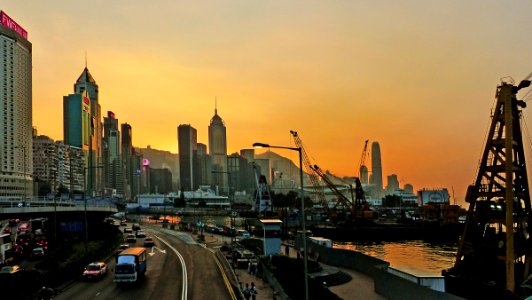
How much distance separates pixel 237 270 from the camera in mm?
59250

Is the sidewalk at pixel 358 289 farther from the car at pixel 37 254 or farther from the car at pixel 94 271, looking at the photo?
the car at pixel 37 254

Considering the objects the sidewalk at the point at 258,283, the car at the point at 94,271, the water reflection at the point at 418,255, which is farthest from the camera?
the water reflection at the point at 418,255

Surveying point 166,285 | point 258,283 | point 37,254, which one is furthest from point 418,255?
point 37,254

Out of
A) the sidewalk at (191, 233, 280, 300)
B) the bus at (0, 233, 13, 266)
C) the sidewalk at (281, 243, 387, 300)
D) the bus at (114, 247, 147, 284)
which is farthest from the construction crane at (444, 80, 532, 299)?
the bus at (0, 233, 13, 266)

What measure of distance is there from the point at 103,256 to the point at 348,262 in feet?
119

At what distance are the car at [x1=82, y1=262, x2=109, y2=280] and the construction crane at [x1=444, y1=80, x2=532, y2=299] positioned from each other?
4111 centimetres

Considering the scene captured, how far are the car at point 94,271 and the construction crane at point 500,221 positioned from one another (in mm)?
41106

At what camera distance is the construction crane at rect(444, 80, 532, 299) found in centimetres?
5028

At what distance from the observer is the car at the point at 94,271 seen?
51125mm

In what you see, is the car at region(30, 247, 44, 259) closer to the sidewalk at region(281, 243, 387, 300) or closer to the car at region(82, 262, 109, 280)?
the car at region(82, 262, 109, 280)

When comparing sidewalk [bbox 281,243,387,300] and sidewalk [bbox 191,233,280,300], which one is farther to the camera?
sidewalk [bbox 281,243,387,300]

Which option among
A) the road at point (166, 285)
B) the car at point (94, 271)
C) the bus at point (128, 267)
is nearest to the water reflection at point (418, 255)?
the road at point (166, 285)

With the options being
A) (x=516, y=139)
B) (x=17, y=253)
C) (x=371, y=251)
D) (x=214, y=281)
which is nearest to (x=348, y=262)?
(x=214, y=281)

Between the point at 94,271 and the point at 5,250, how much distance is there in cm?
2063
